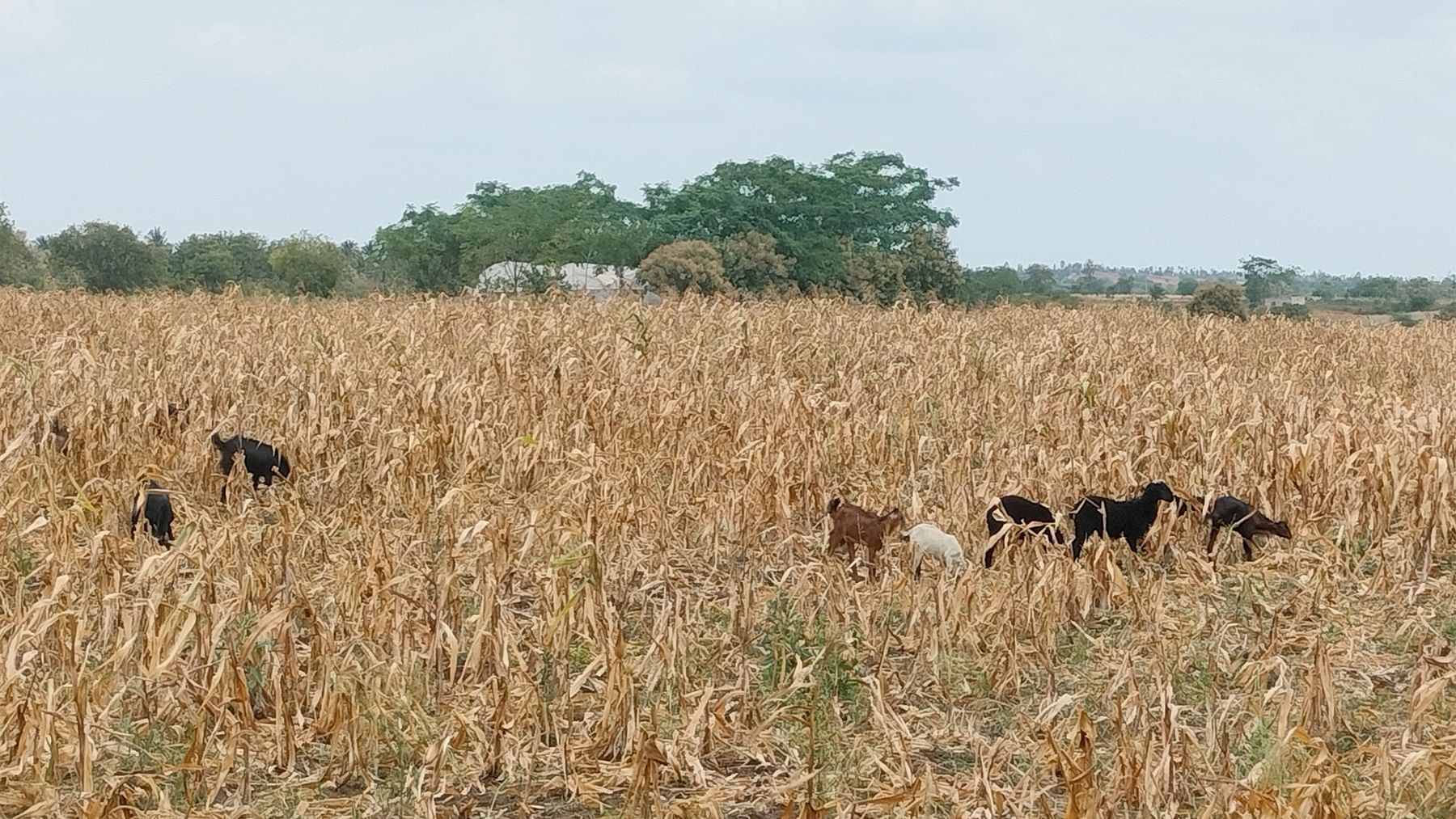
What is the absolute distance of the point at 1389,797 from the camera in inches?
119

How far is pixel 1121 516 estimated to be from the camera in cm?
497

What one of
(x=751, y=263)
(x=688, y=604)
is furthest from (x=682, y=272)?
(x=688, y=604)

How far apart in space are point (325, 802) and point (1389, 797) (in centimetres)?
254

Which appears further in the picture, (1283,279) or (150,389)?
(1283,279)

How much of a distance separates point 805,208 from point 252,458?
29394 millimetres

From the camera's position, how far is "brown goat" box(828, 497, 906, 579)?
4.89m

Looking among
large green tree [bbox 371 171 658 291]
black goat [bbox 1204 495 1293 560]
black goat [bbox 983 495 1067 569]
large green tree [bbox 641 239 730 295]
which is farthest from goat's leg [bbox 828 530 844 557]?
large green tree [bbox 371 171 658 291]

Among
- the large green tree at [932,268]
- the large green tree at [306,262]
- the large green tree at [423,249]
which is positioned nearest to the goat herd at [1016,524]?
the large green tree at [932,268]

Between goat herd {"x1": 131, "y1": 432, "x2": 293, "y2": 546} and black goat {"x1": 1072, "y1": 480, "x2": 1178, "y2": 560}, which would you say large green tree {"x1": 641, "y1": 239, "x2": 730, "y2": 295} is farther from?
black goat {"x1": 1072, "y1": 480, "x2": 1178, "y2": 560}

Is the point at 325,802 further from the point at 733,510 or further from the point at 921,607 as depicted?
the point at 733,510

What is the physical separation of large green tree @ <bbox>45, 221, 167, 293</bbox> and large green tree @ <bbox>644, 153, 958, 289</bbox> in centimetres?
1925

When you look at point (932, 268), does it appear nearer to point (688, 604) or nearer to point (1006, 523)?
point (1006, 523)

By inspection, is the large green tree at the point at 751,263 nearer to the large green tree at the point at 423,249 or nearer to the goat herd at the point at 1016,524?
the large green tree at the point at 423,249

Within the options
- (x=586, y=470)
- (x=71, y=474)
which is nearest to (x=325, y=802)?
(x=586, y=470)
